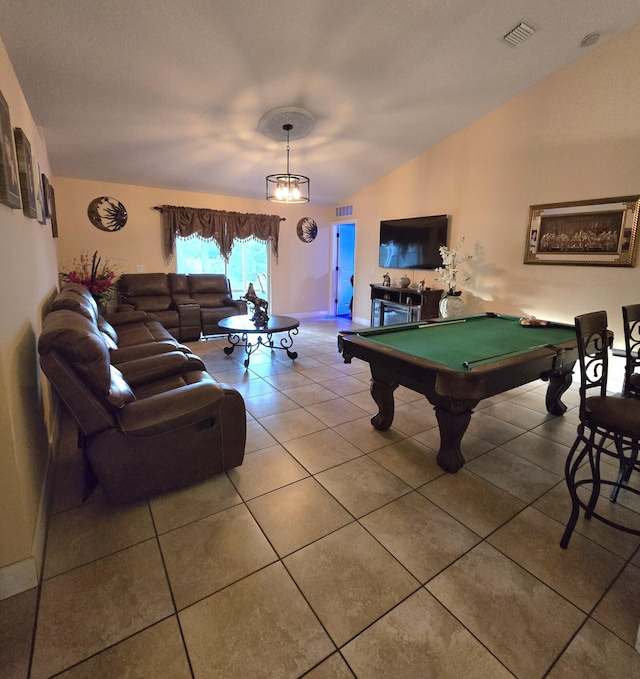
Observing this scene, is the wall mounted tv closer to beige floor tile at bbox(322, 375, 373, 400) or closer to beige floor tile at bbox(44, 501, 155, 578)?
beige floor tile at bbox(322, 375, 373, 400)

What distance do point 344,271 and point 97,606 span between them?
798 centimetres

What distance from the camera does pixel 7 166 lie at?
5.68ft

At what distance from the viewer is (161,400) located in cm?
Answer: 196

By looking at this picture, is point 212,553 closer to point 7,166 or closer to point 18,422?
point 18,422

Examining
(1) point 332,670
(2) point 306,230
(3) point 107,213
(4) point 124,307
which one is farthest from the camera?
(2) point 306,230

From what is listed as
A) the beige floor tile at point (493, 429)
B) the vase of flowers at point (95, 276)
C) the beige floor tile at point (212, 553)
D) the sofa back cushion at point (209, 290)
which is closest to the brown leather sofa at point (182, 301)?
the sofa back cushion at point (209, 290)

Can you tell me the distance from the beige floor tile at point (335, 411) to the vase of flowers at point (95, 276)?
3854mm

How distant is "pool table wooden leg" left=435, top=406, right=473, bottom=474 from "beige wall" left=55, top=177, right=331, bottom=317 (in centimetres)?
574

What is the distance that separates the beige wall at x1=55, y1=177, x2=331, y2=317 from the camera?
5629 millimetres

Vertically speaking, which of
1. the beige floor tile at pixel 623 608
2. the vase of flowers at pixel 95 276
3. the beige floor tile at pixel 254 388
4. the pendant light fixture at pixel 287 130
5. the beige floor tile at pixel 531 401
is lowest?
the beige floor tile at pixel 623 608

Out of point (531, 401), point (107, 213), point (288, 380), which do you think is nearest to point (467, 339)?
point (531, 401)

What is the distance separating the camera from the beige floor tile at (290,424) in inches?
113

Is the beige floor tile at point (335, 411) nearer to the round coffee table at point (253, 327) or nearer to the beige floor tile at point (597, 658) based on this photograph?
the round coffee table at point (253, 327)

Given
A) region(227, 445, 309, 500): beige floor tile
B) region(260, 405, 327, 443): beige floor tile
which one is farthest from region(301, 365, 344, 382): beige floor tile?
region(227, 445, 309, 500): beige floor tile
